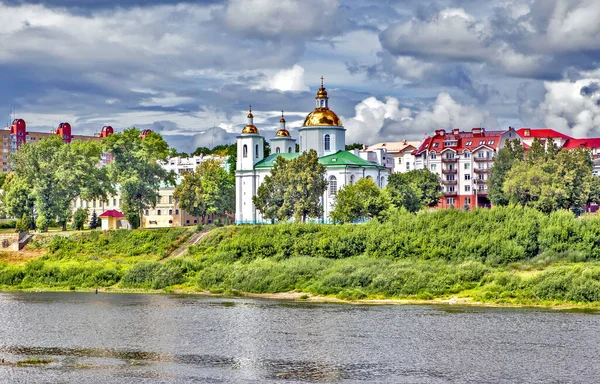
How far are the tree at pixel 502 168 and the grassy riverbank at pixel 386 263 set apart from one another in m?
35.7

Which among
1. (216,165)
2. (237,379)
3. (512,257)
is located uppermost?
(216,165)

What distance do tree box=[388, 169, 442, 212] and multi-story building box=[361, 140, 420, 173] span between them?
99.1 ft

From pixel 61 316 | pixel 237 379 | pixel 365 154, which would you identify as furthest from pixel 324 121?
pixel 237 379

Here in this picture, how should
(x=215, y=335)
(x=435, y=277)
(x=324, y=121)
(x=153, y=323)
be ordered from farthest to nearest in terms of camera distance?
(x=324, y=121), (x=435, y=277), (x=153, y=323), (x=215, y=335)

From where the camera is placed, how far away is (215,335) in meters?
48.9

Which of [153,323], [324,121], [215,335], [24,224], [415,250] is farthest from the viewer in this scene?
[324,121]

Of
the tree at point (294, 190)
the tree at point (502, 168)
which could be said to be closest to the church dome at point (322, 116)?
the tree at point (294, 190)

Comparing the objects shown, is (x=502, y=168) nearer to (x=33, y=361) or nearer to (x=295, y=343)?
(x=295, y=343)

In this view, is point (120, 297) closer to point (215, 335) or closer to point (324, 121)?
point (215, 335)

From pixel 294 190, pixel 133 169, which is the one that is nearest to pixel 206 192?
pixel 133 169

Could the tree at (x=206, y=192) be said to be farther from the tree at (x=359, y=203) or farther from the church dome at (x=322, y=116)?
the tree at (x=359, y=203)

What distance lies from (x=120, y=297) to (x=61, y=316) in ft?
39.8

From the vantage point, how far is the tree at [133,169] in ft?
319

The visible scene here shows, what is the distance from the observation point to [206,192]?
4323 inches
